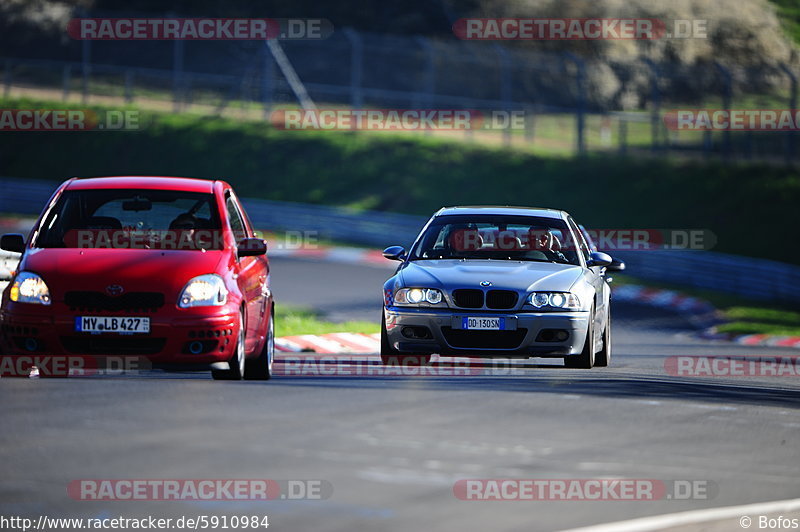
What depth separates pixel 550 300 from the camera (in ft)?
43.9

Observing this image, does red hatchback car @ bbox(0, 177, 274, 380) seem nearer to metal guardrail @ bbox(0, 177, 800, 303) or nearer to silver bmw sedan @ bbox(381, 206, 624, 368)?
silver bmw sedan @ bbox(381, 206, 624, 368)

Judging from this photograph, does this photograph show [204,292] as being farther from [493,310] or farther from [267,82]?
[267,82]

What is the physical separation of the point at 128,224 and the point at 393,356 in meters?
2.79

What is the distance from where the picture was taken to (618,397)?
13336 mm

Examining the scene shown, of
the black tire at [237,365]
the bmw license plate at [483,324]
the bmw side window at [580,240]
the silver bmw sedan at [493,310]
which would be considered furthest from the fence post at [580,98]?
the black tire at [237,365]

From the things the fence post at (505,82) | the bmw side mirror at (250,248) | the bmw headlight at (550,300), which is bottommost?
the bmw headlight at (550,300)

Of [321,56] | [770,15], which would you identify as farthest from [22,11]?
[770,15]

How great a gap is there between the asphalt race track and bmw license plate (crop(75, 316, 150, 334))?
599 mm

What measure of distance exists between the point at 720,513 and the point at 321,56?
44.1 meters

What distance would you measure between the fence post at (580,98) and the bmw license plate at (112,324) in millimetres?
24881

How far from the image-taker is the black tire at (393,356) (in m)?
13.7

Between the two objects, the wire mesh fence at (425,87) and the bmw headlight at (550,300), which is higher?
the wire mesh fence at (425,87)

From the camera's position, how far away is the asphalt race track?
8789mm

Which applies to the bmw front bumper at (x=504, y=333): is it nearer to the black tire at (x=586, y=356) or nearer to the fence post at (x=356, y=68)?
the black tire at (x=586, y=356)
